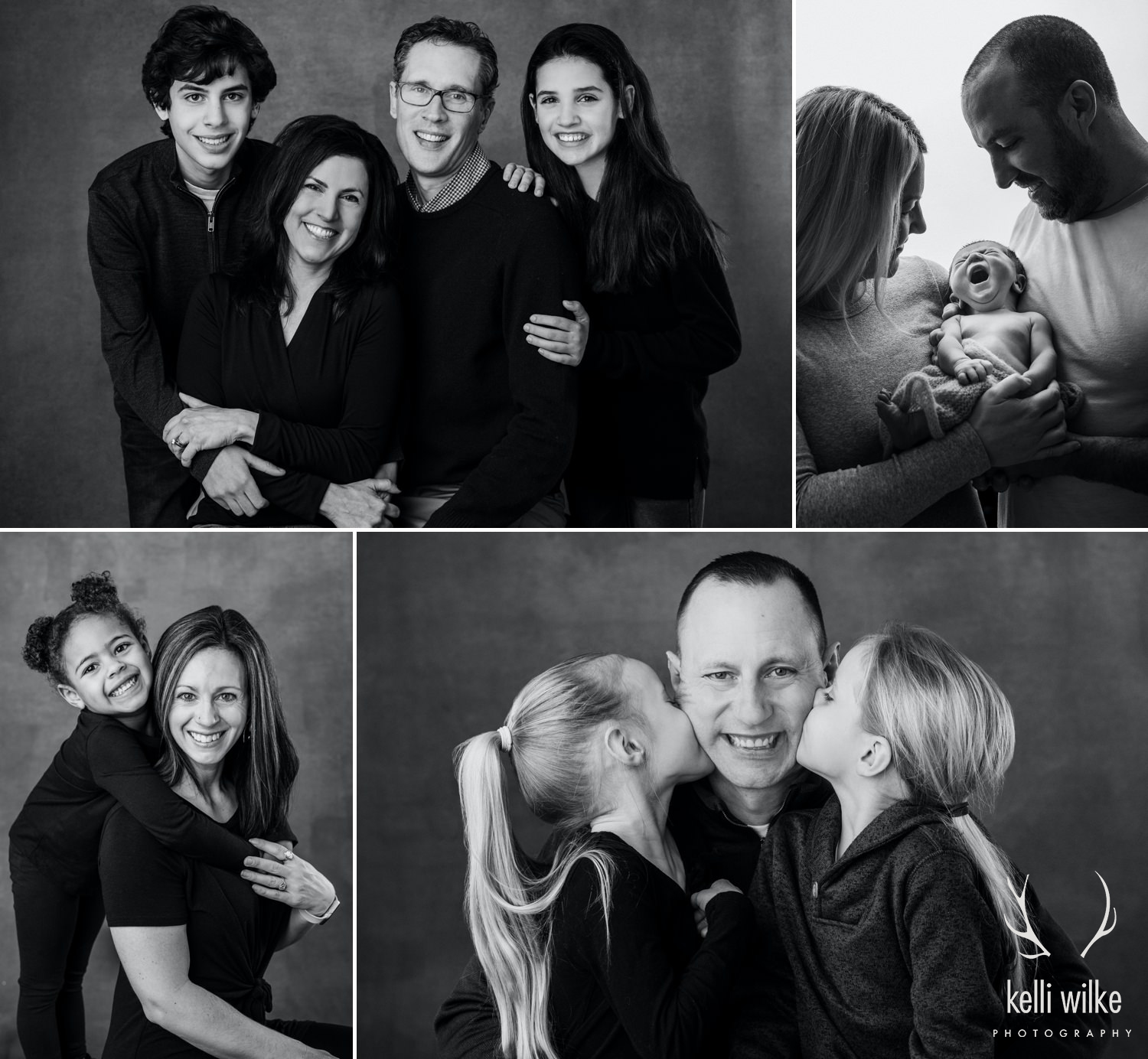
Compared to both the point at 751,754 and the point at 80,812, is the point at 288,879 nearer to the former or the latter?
the point at 80,812

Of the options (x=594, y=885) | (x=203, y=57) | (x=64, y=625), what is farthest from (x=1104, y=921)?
(x=203, y=57)

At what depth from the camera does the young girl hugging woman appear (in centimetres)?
240

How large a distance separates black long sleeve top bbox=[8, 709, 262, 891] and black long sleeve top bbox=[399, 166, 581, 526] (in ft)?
2.50

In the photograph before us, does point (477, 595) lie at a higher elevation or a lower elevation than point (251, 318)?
lower

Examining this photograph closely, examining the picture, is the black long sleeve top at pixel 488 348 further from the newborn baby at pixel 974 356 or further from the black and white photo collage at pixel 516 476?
the newborn baby at pixel 974 356

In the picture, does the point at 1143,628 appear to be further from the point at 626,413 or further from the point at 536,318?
the point at 536,318

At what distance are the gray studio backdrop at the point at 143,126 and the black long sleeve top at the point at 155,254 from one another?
16cm

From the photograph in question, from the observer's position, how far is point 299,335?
2.54 meters

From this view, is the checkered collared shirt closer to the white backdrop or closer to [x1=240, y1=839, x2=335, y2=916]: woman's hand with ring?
the white backdrop

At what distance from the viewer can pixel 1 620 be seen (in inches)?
103

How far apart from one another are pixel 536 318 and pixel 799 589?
0.76 metres

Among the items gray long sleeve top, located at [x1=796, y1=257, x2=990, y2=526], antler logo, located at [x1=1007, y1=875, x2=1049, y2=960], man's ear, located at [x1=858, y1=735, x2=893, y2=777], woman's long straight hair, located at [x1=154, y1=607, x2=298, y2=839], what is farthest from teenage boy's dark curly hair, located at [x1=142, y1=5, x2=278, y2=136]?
antler logo, located at [x1=1007, y1=875, x2=1049, y2=960]

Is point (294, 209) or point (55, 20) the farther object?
point (55, 20)

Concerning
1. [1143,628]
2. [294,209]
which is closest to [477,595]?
[294,209]
